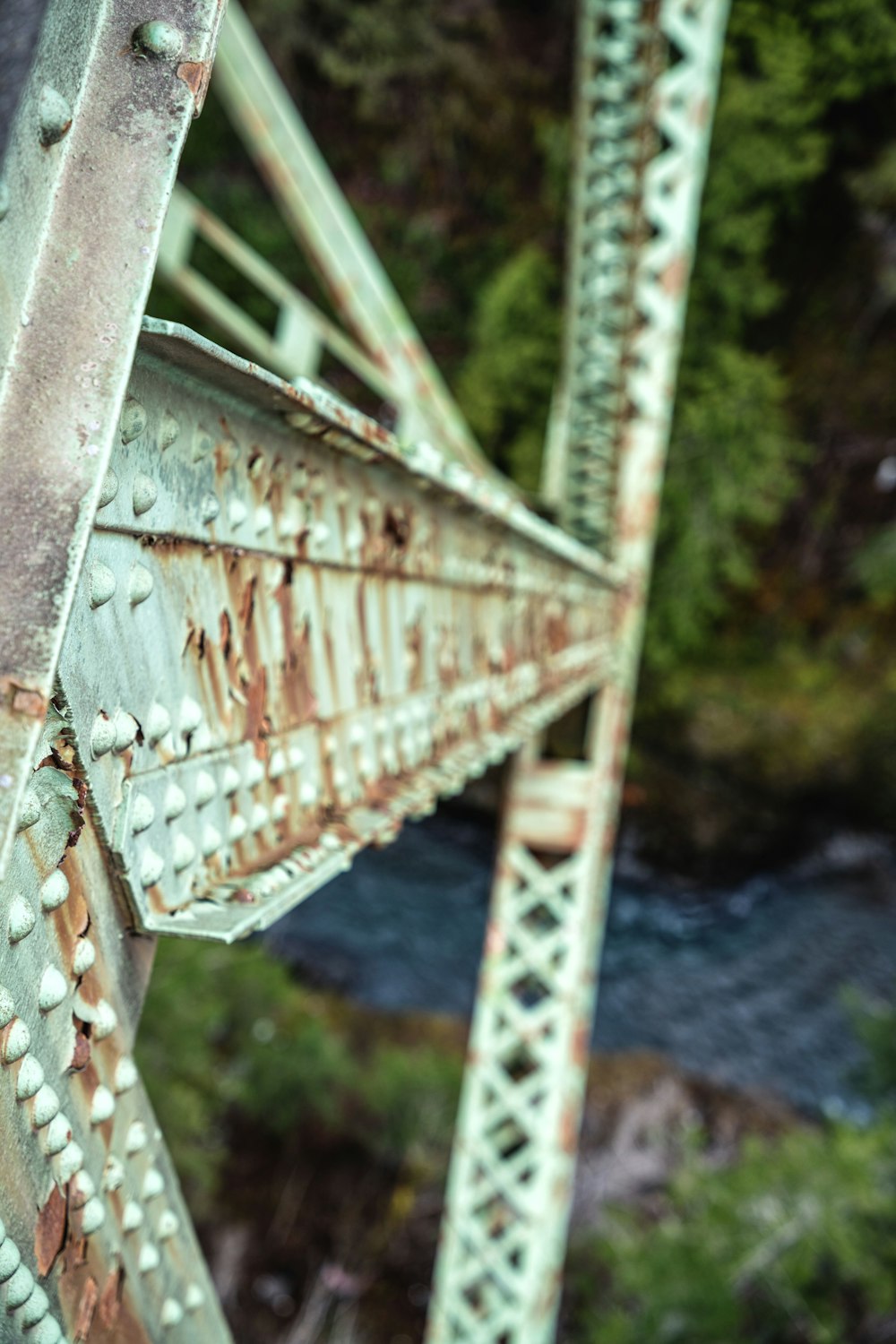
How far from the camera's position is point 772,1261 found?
16.4 feet

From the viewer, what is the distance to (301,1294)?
5.89m

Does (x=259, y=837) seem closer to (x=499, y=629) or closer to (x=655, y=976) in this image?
(x=499, y=629)

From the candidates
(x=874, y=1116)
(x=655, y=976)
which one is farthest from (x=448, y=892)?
(x=874, y=1116)

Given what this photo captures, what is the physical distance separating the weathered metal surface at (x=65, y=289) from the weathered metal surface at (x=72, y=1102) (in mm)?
115

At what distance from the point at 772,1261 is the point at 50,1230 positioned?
5478 mm

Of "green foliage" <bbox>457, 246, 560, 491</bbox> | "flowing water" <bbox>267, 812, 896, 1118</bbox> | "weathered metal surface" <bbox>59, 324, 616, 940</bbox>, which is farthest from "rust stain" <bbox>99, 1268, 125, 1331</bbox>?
"green foliage" <bbox>457, 246, 560, 491</bbox>

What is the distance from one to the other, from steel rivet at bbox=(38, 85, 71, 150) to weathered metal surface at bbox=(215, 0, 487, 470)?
323 cm

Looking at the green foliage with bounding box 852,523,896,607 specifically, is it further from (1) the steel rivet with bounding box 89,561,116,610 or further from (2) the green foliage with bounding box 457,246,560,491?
(1) the steel rivet with bounding box 89,561,116,610

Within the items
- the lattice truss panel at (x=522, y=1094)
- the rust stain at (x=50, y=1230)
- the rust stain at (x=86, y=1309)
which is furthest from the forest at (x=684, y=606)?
the rust stain at (x=50, y=1230)

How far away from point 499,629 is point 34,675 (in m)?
1.49

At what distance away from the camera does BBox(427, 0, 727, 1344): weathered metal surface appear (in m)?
3.42

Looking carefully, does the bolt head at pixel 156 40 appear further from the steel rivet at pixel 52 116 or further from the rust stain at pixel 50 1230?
the rust stain at pixel 50 1230

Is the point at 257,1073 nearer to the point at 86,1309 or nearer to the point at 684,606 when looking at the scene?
the point at 684,606

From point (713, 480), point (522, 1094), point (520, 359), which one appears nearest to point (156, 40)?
point (522, 1094)
